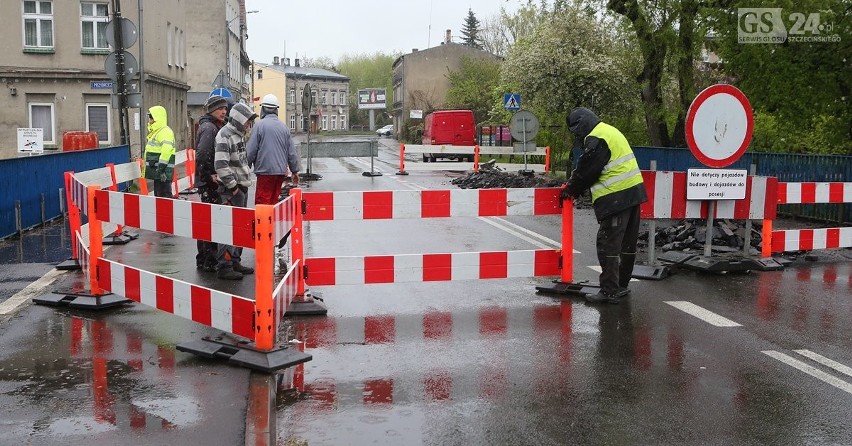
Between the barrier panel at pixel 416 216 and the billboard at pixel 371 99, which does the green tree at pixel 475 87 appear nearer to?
the billboard at pixel 371 99

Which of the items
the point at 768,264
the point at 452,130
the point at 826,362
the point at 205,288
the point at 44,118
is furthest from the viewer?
the point at 452,130

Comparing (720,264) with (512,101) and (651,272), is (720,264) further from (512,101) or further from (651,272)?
(512,101)

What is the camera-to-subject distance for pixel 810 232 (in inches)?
435

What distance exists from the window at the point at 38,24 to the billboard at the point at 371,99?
8921 centimetres

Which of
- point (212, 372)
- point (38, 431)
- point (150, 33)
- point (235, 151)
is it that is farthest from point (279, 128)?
point (150, 33)

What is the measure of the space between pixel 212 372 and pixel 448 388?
1602 millimetres

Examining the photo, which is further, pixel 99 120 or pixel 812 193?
pixel 99 120

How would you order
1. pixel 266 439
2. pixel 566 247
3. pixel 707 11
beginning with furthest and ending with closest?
pixel 707 11 < pixel 566 247 < pixel 266 439

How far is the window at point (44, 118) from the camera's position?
37188mm

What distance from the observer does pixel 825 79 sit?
59.4 feet

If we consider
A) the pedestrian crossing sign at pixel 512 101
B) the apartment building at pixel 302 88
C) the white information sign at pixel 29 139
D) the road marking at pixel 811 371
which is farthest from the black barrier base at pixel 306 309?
the apartment building at pixel 302 88

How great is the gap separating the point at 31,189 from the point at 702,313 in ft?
37.0

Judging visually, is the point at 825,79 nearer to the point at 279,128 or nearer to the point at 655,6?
the point at 655,6

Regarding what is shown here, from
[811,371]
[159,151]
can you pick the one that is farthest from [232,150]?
[811,371]
